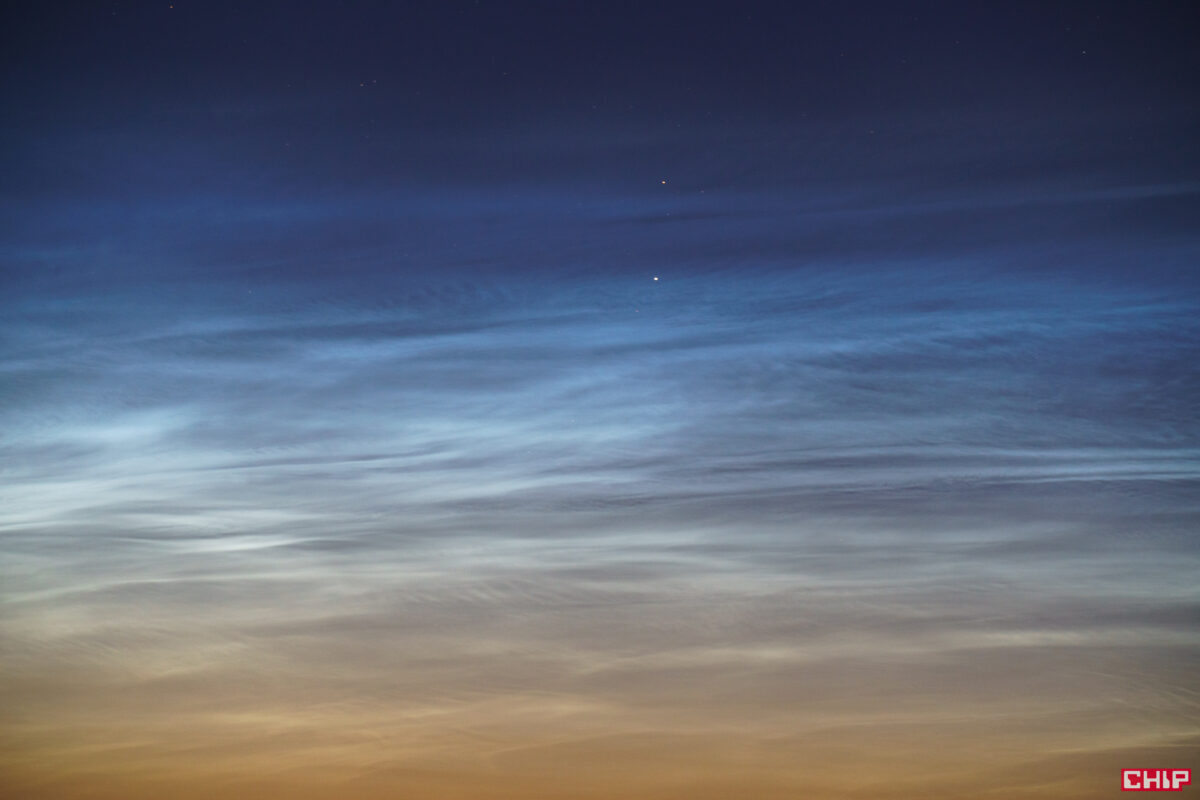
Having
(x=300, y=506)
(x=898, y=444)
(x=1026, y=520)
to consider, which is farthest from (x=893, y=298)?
(x=300, y=506)

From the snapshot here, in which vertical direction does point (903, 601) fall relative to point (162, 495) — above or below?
below

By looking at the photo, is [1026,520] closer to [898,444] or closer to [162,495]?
[898,444]

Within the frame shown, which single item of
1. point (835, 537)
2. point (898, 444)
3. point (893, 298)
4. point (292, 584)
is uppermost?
point (893, 298)

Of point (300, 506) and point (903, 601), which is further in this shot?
point (300, 506)

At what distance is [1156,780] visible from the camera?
5.65 m

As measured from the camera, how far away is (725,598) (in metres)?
6.64

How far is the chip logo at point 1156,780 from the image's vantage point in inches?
221

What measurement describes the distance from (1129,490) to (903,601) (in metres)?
1.46

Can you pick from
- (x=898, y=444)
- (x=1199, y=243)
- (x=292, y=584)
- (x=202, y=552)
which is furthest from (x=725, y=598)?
(x=1199, y=243)

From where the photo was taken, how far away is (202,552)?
7102 mm

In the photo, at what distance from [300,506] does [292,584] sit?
56 centimetres

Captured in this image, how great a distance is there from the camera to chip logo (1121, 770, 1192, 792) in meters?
5.62

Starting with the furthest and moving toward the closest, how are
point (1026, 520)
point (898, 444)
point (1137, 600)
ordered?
point (898, 444) → point (1026, 520) → point (1137, 600)

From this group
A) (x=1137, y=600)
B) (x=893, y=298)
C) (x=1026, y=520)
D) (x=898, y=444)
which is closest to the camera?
(x=1137, y=600)
